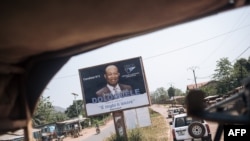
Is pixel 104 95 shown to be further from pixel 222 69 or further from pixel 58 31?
pixel 222 69

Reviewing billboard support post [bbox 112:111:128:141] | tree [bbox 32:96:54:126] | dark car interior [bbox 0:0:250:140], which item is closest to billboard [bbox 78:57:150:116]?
billboard support post [bbox 112:111:128:141]

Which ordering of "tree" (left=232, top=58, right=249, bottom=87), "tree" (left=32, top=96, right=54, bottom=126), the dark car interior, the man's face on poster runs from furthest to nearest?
"tree" (left=32, top=96, right=54, bottom=126), "tree" (left=232, top=58, right=249, bottom=87), the man's face on poster, the dark car interior

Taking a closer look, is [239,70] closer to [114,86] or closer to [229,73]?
[229,73]

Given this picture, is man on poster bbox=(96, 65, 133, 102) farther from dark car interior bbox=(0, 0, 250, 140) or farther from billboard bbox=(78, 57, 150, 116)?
dark car interior bbox=(0, 0, 250, 140)

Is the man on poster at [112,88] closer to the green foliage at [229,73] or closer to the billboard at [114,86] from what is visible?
the billboard at [114,86]

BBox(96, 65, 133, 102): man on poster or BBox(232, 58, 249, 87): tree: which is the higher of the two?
BBox(232, 58, 249, 87): tree

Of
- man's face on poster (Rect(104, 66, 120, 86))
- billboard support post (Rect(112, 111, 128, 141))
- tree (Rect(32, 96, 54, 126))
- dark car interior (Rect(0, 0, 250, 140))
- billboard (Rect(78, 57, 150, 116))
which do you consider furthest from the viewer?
tree (Rect(32, 96, 54, 126))

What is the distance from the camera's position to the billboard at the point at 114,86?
19.8 m

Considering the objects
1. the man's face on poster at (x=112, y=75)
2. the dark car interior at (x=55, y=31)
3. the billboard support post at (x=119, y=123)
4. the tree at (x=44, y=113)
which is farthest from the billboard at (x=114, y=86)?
the tree at (x=44, y=113)

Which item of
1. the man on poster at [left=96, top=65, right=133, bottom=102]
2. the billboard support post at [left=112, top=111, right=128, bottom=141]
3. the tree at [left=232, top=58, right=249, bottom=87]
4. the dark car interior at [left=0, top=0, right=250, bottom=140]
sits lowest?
the billboard support post at [left=112, top=111, right=128, bottom=141]

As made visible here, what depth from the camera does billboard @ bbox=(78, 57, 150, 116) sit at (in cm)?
1981

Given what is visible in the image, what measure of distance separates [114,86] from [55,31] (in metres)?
18.2

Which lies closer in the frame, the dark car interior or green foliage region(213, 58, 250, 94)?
the dark car interior

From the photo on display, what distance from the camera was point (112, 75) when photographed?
20.0 metres
